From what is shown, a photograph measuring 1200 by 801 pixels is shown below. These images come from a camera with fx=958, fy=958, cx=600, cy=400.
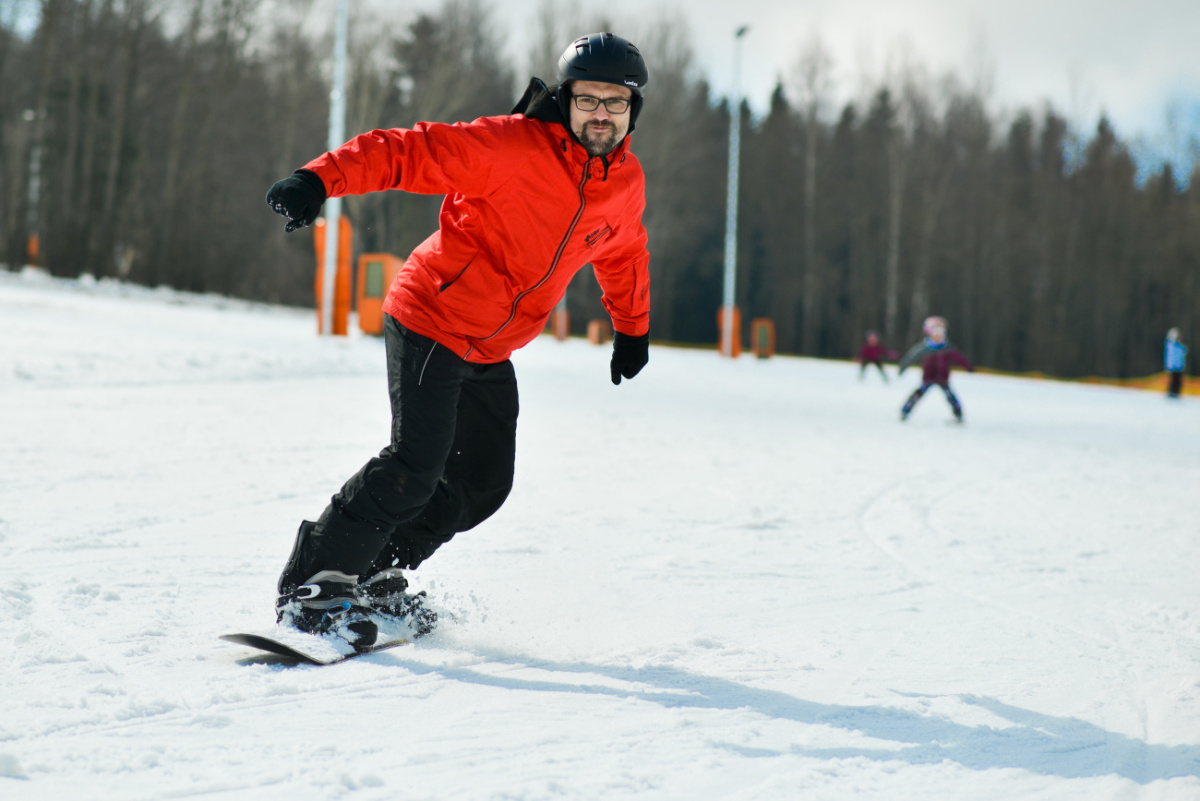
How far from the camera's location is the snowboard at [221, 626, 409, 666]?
231 centimetres

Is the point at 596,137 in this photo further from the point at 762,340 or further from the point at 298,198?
the point at 762,340

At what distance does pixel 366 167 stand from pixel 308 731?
1.25 meters

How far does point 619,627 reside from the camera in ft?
9.26

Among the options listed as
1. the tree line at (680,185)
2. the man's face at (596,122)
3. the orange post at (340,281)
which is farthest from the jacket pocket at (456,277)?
the tree line at (680,185)

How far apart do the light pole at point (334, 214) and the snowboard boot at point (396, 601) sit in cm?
1174

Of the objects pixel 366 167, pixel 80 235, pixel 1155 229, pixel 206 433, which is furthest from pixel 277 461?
pixel 1155 229

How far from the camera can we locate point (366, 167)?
224 cm

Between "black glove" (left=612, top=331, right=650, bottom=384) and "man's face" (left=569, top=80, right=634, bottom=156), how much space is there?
0.72 meters

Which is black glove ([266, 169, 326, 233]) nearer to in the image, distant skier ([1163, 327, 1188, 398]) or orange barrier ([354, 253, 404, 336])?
orange barrier ([354, 253, 404, 336])

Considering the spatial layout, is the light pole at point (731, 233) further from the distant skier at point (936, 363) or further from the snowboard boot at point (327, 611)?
the snowboard boot at point (327, 611)

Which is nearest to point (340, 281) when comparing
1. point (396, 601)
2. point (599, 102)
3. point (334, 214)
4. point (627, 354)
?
point (334, 214)

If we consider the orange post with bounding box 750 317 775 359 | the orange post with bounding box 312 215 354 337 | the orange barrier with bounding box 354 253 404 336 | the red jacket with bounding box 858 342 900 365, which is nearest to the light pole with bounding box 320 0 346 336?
the orange post with bounding box 312 215 354 337

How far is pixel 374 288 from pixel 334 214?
1779 millimetres

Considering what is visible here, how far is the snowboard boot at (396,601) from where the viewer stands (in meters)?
2.65
